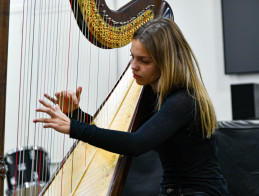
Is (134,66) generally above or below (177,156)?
above

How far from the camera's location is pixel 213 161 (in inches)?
52.7

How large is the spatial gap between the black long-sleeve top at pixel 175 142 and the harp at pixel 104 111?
0.18m

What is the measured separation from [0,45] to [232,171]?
1477 mm

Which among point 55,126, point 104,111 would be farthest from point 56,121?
point 104,111

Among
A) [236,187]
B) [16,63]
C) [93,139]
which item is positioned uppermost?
[16,63]

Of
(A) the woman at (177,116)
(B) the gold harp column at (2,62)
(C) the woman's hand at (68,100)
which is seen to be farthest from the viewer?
(C) the woman's hand at (68,100)

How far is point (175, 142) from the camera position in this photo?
1.31 m

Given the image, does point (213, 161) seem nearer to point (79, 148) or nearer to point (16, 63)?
point (79, 148)

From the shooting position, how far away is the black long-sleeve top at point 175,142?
115 cm

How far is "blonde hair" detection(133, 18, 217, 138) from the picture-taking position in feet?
4.27

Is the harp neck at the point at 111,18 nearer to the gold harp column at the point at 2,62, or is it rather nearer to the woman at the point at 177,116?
the woman at the point at 177,116

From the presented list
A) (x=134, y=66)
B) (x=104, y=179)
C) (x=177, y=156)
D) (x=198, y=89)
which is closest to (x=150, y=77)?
(x=134, y=66)

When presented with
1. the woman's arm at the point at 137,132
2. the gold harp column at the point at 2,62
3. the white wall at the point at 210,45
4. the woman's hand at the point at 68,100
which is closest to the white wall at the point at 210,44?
the white wall at the point at 210,45

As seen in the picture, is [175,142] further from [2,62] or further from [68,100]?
[2,62]
